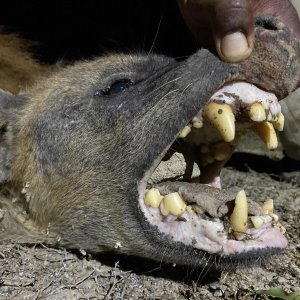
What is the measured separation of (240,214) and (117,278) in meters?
0.83

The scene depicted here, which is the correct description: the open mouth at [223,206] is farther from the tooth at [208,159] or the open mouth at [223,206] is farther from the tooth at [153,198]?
the tooth at [208,159]

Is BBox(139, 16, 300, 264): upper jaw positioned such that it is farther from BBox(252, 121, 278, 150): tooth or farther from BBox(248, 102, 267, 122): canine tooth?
BBox(252, 121, 278, 150): tooth

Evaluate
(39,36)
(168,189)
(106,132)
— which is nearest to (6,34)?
(39,36)

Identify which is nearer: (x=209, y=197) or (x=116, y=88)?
(x=209, y=197)

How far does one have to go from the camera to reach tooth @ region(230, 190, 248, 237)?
10.7 feet

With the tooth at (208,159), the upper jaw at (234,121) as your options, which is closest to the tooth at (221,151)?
the tooth at (208,159)

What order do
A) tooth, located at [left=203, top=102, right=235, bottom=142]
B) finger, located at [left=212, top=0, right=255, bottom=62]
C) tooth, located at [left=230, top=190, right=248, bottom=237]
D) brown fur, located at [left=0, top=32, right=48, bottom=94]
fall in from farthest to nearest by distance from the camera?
brown fur, located at [left=0, top=32, right=48, bottom=94], tooth, located at [left=203, top=102, right=235, bottom=142], tooth, located at [left=230, top=190, right=248, bottom=237], finger, located at [left=212, top=0, right=255, bottom=62]

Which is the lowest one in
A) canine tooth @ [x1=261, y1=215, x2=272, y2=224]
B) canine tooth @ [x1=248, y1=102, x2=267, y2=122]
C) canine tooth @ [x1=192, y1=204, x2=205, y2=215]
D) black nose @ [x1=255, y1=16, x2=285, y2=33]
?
canine tooth @ [x1=192, y1=204, x2=205, y2=215]

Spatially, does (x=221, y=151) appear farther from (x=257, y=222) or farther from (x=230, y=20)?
(x=230, y=20)

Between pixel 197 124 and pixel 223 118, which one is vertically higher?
pixel 223 118

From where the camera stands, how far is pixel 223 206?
135 inches

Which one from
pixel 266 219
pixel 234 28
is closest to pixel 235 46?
pixel 234 28

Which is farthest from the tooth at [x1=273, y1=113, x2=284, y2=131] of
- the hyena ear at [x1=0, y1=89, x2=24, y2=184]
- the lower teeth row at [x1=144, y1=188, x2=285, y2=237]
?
the hyena ear at [x1=0, y1=89, x2=24, y2=184]

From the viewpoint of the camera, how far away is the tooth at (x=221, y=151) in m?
4.01
